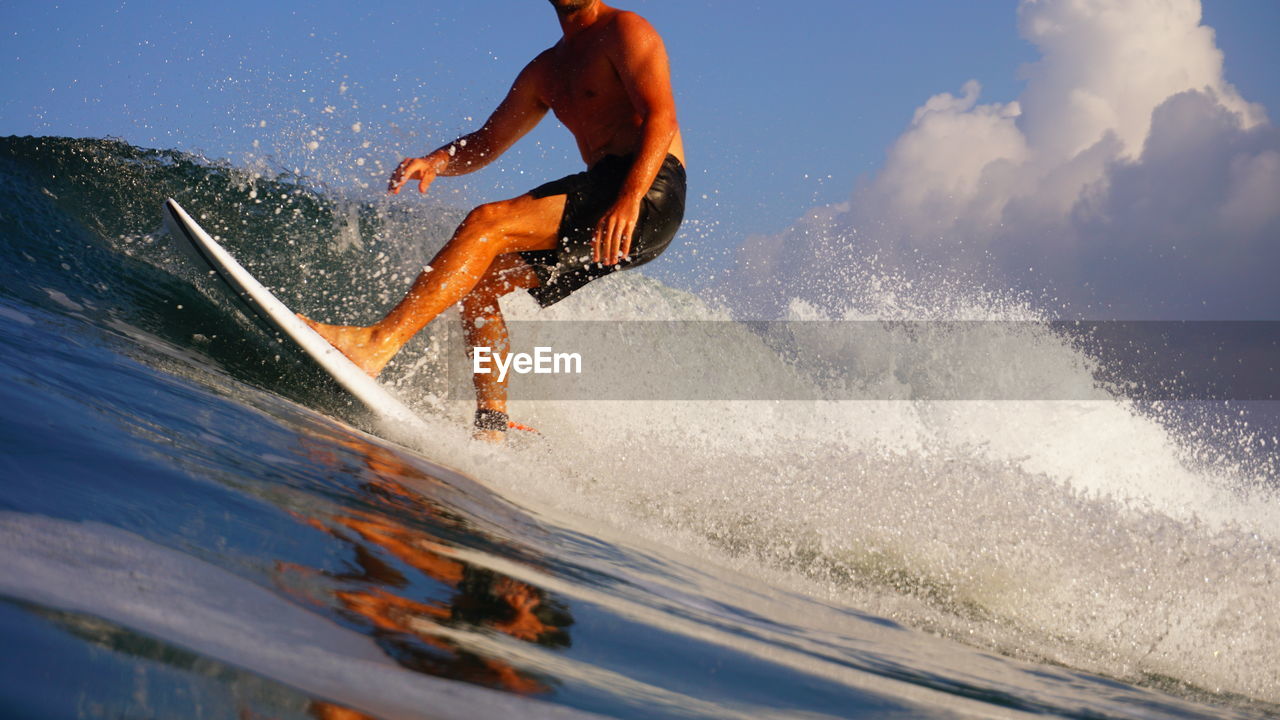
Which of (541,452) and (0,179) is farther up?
(0,179)

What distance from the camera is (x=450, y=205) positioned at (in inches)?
229

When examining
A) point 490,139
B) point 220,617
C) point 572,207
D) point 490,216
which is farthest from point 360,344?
point 220,617

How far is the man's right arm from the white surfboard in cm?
78

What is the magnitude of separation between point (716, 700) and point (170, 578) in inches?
28.2

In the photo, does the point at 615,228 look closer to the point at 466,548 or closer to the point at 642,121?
the point at 642,121

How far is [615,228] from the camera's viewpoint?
312cm

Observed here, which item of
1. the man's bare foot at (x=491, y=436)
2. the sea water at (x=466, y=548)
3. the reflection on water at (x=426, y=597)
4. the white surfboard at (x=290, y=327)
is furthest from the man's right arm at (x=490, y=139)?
the reflection on water at (x=426, y=597)

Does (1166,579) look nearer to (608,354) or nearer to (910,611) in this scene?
(910,611)

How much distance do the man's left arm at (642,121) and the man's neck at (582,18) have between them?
19cm

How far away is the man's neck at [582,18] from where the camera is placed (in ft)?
11.4

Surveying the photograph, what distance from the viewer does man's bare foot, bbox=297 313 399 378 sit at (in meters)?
3.12

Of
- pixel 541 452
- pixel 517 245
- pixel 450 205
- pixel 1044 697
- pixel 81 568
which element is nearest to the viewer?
pixel 81 568

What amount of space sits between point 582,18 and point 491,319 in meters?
1.27

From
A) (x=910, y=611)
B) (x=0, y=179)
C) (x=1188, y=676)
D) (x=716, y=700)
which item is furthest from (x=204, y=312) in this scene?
(x=1188, y=676)
